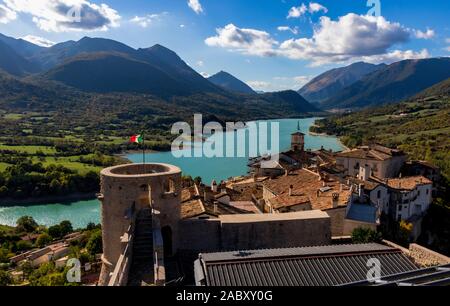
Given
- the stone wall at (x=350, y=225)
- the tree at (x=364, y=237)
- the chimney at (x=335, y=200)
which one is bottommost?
the stone wall at (x=350, y=225)

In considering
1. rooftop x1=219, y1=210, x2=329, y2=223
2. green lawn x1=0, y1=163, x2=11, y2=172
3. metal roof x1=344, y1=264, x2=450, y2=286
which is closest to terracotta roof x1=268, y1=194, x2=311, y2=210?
rooftop x1=219, y1=210, x2=329, y2=223

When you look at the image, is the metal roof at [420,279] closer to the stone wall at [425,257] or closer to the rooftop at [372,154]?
the stone wall at [425,257]

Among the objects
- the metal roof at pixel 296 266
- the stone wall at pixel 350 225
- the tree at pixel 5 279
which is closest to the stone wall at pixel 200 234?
the metal roof at pixel 296 266

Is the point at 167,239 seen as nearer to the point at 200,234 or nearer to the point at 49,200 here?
the point at 200,234

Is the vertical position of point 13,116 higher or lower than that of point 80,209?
higher

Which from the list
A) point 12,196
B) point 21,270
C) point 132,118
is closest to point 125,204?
point 21,270

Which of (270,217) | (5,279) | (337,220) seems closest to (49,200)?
(5,279)
